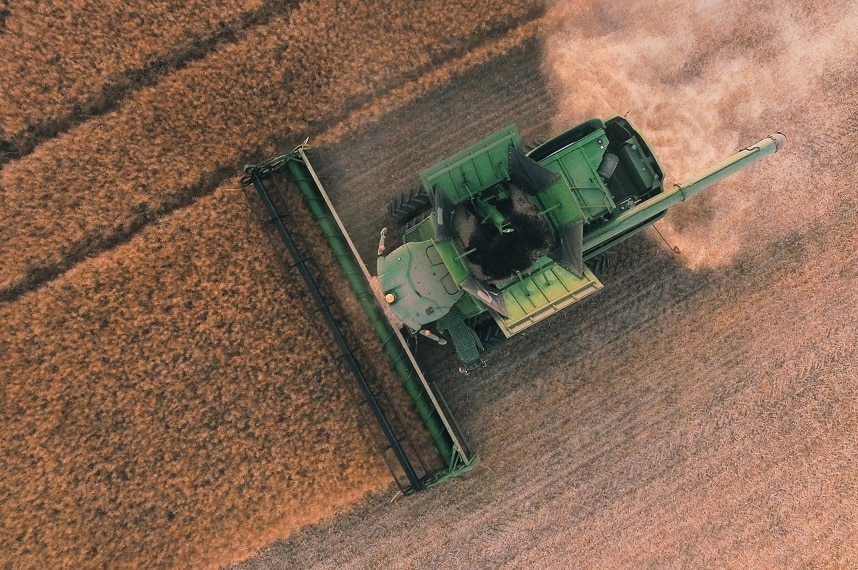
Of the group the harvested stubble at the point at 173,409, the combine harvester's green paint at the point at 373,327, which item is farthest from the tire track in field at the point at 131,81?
the combine harvester's green paint at the point at 373,327

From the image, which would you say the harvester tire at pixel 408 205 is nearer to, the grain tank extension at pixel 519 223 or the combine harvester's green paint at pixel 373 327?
the grain tank extension at pixel 519 223

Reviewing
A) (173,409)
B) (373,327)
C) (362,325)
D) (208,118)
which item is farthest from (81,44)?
(373,327)

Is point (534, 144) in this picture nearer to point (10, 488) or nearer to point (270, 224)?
point (270, 224)

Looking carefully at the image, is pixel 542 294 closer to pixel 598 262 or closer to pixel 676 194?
pixel 598 262

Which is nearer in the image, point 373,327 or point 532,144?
point 373,327

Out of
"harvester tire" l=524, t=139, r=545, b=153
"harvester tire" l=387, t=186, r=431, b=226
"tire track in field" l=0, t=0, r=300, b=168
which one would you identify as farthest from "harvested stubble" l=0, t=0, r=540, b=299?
"harvester tire" l=524, t=139, r=545, b=153
